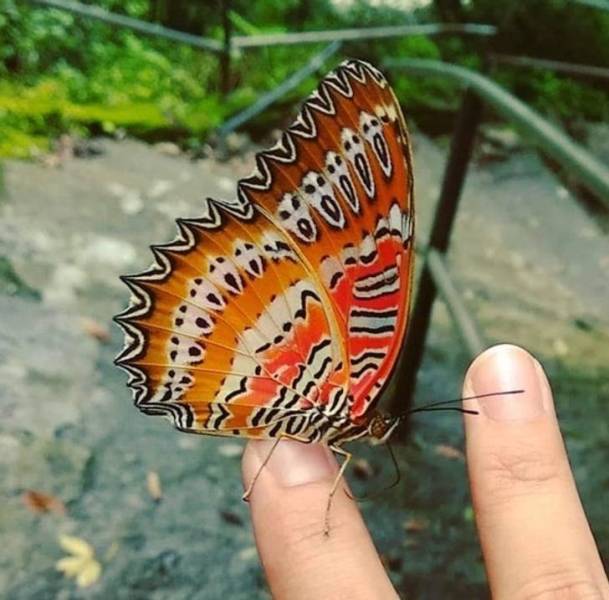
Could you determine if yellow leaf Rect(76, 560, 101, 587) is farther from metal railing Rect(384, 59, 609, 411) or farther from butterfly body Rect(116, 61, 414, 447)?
butterfly body Rect(116, 61, 414, 447)

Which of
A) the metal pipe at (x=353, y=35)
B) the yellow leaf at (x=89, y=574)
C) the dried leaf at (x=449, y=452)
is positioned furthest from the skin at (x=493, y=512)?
the metal pipe at (x=353, y=35)

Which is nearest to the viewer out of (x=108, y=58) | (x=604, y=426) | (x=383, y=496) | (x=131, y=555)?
(x=131, y=555)

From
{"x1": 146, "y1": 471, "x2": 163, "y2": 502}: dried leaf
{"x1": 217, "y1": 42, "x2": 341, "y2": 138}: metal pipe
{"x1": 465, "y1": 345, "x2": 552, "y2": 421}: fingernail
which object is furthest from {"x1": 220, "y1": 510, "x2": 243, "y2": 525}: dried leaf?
{"x1": 217, "y1": 42, "x2": 341, "y2": 138}: metal pipe

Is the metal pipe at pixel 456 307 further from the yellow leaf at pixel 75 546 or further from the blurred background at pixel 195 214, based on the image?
the yellow leaf at pixel 75 546

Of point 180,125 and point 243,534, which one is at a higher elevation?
point 180,125

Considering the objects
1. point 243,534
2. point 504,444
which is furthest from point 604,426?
point 504,444

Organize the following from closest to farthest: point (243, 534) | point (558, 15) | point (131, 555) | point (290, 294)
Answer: point (290, 294) → point (131, 555) → point (243, 534) → point (558, 15)

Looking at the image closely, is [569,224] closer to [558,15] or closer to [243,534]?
[558,15]
